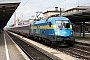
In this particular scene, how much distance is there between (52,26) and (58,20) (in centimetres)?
97

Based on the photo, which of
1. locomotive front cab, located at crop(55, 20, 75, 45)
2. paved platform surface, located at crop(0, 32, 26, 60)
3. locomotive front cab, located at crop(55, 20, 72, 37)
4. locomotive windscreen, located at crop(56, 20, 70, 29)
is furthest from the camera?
locomotive windscreen, located at crop(56, 20, 70, 29)

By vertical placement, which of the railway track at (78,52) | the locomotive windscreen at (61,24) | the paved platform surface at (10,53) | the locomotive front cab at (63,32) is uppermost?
the locomotive windscreen at (61,24)

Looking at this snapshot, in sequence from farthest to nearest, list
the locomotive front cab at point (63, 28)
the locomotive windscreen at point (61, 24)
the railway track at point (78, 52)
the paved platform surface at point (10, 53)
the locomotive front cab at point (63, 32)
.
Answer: the locomotive windscreen at point (61, 24) < the locomotive front cab at point (63, 28) < the locomotive front cab at point (63, 32) < the railway track at point (78, 52) < the paved platform surface at point (10, 53)

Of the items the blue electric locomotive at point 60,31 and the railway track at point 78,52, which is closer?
the railway track at point 78,52

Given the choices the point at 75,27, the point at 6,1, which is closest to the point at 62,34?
the point at 6,1

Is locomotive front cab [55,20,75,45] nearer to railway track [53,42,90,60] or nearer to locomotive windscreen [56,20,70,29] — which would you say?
locomotive windscreen [56,20,70,29]

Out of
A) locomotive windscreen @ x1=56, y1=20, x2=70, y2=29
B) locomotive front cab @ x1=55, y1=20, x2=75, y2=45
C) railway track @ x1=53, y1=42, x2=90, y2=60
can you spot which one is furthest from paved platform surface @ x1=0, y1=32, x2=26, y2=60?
locomotive windscreen @ x1=56, y1=20, x2=70, y2=29

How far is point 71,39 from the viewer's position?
20.1 metres

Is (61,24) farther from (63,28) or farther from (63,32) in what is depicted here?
(63,32)

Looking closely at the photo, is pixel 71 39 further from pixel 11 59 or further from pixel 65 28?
pixel 11 59

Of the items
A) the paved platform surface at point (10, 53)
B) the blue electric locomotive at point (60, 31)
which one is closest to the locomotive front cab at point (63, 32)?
the blue electric locomotive at point (60, 31)

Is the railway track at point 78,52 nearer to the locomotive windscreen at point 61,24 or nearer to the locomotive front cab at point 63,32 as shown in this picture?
the locomotive front cab at point 63,32

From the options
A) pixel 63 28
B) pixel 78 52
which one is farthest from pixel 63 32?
pixel 78 52

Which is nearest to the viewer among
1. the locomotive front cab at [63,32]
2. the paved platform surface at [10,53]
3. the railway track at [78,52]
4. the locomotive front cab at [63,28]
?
the paved platform surface at [10,53]
